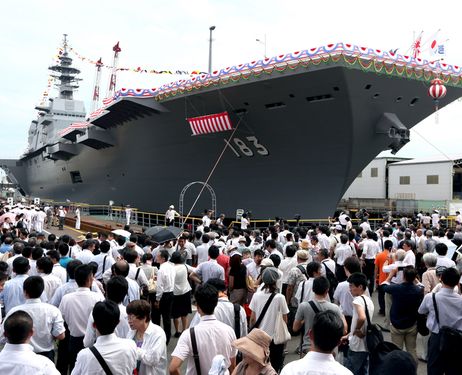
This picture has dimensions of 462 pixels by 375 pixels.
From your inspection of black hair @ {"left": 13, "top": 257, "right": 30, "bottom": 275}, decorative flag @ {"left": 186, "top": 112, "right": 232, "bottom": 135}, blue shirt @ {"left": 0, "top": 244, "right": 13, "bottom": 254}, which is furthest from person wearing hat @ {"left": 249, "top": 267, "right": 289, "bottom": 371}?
decorative flag @ {"left": 186, "top": 112, "right": 232, "bottom": 135}

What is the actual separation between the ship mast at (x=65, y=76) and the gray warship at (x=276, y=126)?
23.9 metres

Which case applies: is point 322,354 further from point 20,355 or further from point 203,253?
point 203,253

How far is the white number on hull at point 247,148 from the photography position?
18.1 m

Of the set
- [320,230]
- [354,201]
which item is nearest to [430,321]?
[320,230]

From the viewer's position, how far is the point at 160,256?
6520 mm

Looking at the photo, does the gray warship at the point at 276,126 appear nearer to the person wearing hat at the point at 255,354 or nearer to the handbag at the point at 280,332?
the handbag at the point at 280,332

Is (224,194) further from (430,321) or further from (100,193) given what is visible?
(430,321)

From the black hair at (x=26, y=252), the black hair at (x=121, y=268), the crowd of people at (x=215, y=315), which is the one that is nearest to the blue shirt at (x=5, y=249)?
the crowd of people at (x=215, y=315)

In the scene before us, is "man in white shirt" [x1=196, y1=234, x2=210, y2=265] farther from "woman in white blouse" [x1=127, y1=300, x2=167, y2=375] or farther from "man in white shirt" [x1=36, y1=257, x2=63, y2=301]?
"woman in white blouse" [x1=127, y1=300, x2=167, y2=375]

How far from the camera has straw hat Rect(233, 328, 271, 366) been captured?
2.55 meters

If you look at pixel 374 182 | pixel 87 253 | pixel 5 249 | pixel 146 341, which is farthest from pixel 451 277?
pixel 374 182

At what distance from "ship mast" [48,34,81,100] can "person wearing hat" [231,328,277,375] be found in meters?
47.3

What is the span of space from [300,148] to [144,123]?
27.0 ft

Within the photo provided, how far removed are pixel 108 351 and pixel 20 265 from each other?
2.64 m
